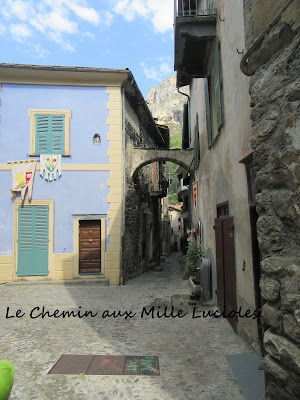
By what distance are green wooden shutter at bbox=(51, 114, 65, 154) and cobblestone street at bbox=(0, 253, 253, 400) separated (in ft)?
14.8

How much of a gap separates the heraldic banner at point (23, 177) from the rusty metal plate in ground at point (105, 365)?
662 centimetres

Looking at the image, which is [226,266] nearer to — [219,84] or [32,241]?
[219,84]

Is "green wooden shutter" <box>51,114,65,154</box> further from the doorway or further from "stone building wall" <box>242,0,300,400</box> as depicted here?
"stone building wall" <box>242,0,300,400</box>

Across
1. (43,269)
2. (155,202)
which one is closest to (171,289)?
(43,269)

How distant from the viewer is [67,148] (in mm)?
9633

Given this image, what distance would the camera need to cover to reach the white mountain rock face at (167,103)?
10056cm

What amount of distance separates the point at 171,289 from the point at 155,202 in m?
8.17

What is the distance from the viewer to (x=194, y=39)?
5.91 meters

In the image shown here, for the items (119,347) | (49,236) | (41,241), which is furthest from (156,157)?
(119,347)

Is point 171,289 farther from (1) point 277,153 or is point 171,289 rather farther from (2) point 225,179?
(1) point 277,153

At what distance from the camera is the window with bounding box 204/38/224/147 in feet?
16.9

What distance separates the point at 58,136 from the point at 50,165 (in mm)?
943

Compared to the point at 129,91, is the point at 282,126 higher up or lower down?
lower down

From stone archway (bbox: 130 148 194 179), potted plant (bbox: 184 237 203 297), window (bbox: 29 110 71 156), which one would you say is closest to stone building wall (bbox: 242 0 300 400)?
potted plant (bbox: 184 237 203 297)
